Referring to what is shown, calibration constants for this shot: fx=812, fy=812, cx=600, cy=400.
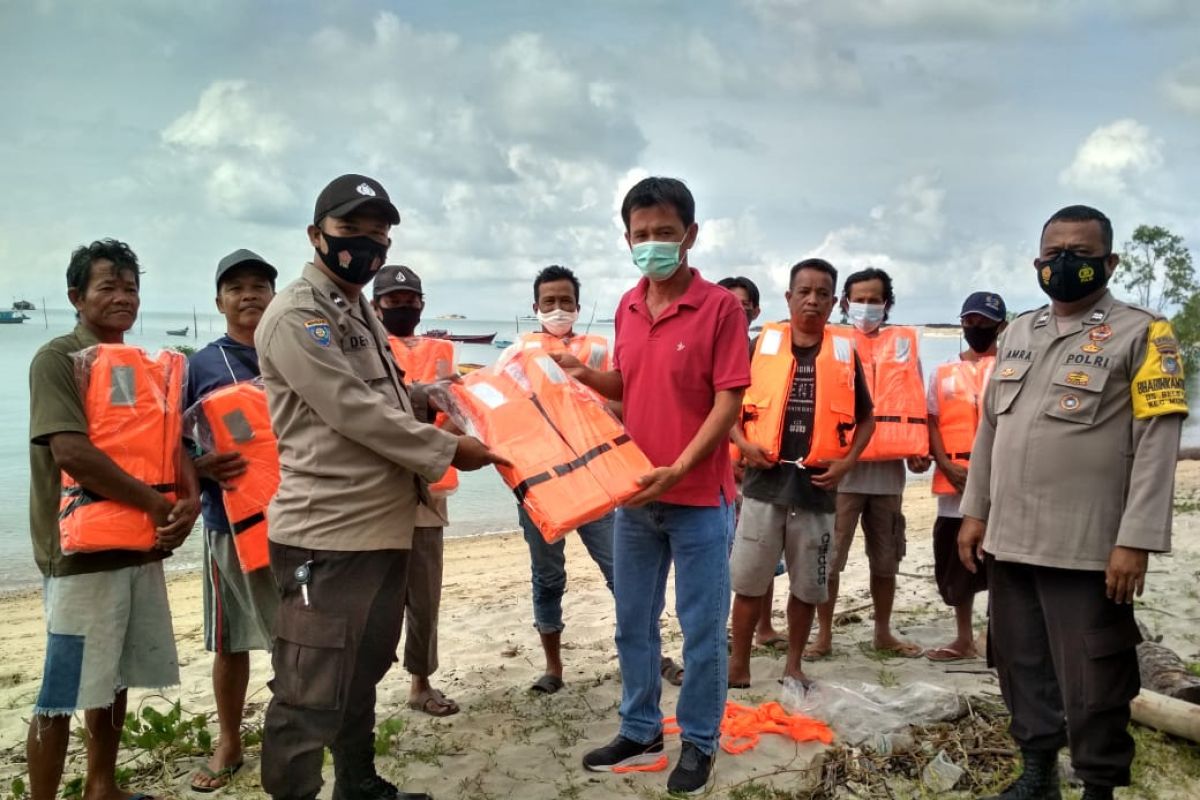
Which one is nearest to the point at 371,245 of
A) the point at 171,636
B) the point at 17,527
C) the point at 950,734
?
the point at 171,636

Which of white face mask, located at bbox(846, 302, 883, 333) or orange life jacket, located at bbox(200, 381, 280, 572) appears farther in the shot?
white face mask, located at bbox(846, 302, 883, 333)

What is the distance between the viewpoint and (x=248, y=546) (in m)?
3.44

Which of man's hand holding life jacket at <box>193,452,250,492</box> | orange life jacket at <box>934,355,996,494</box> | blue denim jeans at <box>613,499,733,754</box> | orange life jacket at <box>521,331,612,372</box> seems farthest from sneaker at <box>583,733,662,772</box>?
orange life jacket at <box>934,355,996,494</box>

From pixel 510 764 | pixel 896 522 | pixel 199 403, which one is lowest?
pixel 510 764

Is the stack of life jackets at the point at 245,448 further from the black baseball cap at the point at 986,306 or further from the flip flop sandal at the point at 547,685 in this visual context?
the black baseball cap at the point at 986,306

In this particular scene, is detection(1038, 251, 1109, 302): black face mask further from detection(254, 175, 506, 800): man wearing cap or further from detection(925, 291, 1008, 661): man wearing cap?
detection(254, 175, 506, 800): man wearing cap

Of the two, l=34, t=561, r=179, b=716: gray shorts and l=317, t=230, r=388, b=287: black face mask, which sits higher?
l=317, t=230, r=388, b=287: black face mask

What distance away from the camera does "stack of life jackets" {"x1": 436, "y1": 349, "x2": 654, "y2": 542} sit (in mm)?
3008

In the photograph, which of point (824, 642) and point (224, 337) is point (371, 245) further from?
point (824, 642)

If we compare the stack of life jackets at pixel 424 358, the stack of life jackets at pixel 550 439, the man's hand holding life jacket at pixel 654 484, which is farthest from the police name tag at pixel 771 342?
the stack of life jackets at pixel 424 358

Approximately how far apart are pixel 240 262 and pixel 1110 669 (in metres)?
3.94

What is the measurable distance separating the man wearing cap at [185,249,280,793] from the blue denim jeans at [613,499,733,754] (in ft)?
5.21

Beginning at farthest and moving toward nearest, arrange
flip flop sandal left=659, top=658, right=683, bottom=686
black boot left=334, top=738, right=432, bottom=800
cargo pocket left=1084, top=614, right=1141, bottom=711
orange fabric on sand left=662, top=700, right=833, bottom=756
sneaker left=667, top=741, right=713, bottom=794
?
flip flop sandal left=659, top=658, right=683, bottom=686
orange fabric on sand left=662, top=700, right=833, bottom=756
sneaker left=667, top=741, right=713, bottom=794
black boot left=334, top=738, right=432, bottom=800
cargo pocket left=1084, top=614, right=1141, bottom=711

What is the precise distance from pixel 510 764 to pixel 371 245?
2.37m
